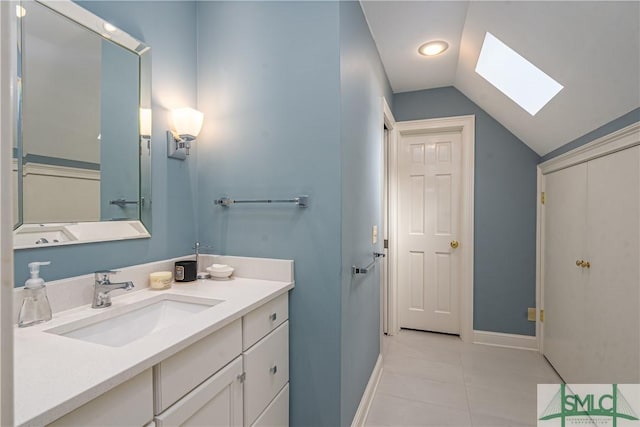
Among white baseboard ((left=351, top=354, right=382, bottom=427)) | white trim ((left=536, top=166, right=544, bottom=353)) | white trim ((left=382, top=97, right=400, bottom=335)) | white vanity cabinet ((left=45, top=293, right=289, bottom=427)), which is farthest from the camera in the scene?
white trim ((left=382, top=97, right=400, bottom=335))

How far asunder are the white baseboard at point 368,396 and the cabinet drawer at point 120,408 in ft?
4.13

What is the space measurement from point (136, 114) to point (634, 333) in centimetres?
257

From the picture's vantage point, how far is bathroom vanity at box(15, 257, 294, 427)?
2.23 ft

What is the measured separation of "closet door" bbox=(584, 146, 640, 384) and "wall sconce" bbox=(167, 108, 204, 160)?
7.11ft

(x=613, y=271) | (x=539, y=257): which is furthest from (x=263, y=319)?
(x=539, y=257)

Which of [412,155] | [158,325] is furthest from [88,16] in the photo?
[412,155]

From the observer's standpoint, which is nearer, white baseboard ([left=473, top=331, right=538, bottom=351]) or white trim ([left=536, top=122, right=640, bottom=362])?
white trim ([left=536, top=122, right=640, bottom=362])

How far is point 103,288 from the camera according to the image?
46.6 inches

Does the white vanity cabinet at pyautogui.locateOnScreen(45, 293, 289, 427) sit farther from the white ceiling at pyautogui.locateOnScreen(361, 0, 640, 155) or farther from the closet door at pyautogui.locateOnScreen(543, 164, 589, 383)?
the closet door at pyautogui.locateOnScreen(543, 164, 589, 383)

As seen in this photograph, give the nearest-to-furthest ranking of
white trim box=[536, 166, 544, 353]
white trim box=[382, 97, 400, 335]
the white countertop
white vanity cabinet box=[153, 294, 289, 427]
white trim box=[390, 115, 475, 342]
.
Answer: the white countertop → white vanity cabinet box=[153, 294, 289, 427] → white trim box=[536, 166, 544, 353] → white trim box=[390, 115, 475, 342] → white trim box=[382, 97, 400, 335]

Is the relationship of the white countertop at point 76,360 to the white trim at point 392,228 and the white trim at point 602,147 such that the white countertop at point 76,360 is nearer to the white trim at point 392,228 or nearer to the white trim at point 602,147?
the white trim at point 602,147

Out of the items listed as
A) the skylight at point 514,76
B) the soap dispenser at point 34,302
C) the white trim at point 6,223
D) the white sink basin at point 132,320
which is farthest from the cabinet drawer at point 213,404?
the skylight at point 514,76

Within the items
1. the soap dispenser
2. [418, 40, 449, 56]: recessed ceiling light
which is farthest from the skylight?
the soap dispenser

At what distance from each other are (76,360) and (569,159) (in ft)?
9.28
